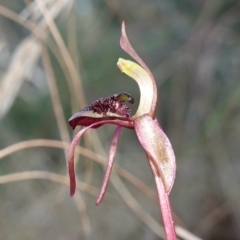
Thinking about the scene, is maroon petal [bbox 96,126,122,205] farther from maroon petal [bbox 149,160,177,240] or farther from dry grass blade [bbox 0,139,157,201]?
dry grass blade [bbox 0,139,157,201]

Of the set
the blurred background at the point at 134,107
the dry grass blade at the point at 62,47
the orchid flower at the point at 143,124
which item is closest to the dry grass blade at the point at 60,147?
the dry grass blade at the point at 62,47

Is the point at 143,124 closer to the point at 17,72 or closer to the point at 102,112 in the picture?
the point at 102,112

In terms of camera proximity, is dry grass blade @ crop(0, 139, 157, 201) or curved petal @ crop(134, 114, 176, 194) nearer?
curved petal @ crop(134, 114, 176, 194)

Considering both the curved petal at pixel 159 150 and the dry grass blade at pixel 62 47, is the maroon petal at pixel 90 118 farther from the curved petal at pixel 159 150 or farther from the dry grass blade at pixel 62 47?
the dry grass blade at pixel 62 47

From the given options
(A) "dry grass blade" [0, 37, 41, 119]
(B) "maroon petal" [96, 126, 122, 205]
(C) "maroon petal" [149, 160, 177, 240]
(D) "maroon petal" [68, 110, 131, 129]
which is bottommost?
(C) "maroon petal" [149, 160, 177, 240]

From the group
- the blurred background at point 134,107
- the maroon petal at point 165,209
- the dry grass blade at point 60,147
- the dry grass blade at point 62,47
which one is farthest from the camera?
the blurred background at point 134,107

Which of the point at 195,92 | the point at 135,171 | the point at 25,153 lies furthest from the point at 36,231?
the point at 195,92

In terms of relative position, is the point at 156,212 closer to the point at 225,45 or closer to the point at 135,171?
the point at 135,171

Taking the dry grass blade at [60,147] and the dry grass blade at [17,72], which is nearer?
the dry grass blade at [60,147]

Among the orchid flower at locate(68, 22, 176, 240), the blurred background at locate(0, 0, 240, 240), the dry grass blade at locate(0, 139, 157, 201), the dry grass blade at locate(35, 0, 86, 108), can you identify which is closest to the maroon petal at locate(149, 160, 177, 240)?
the orchid flower at locate(68, 22, 176, 240)
